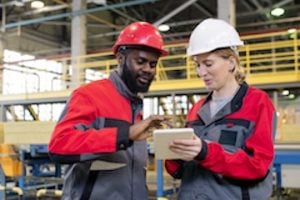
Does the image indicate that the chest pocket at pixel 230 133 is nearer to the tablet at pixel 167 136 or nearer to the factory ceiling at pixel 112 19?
the tablet at pixel 167 136

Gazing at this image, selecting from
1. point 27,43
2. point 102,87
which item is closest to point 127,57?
point 102,87

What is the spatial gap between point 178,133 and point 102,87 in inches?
23.1

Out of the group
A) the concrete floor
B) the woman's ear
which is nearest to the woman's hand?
the woman's ear

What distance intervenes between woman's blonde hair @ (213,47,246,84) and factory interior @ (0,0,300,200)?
0.35m

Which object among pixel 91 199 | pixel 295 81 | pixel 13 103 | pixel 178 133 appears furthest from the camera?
pixel 13 103

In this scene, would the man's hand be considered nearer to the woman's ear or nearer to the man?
the man

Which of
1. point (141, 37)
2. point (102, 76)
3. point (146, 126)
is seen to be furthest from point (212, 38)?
point (102, 76)

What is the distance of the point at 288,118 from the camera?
33.5 feet

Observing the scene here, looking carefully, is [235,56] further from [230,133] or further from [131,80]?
[131,80]

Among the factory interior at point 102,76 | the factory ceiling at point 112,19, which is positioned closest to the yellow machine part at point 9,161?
the factory interior at point 102,76

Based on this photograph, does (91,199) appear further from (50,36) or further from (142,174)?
(50,36)

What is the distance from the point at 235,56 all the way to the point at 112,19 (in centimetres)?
1724

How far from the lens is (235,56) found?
1.74 meters

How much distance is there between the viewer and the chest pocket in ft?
5.25
